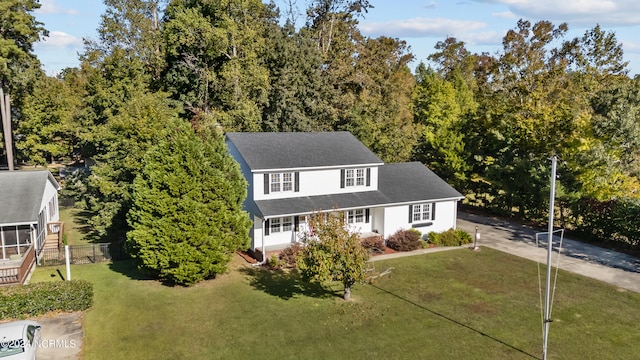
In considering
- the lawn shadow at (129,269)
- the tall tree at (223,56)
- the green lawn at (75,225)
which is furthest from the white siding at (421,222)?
the green lawn at (75,225)

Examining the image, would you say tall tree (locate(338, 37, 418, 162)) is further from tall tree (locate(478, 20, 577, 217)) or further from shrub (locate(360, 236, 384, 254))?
shrub (locate(360, 236, 384, 254))

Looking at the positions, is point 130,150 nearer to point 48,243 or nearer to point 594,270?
point 48,243

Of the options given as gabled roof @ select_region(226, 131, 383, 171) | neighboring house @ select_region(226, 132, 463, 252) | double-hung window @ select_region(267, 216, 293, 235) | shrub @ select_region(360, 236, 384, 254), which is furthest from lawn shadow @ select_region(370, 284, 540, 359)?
gabled roof @ select_region(226, 131, 383, 171)

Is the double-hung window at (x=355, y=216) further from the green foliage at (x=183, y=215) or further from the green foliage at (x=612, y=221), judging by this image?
the green foliage at (x=612, y=221)

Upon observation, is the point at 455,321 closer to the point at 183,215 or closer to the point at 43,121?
the point at 183,215

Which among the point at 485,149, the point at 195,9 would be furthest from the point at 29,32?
the point at 485,149

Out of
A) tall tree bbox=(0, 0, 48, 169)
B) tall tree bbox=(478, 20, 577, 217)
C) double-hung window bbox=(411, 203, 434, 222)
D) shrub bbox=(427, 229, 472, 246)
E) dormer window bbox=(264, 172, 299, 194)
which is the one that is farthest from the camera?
tall tree bbox=(0, 0, 48, 169)
